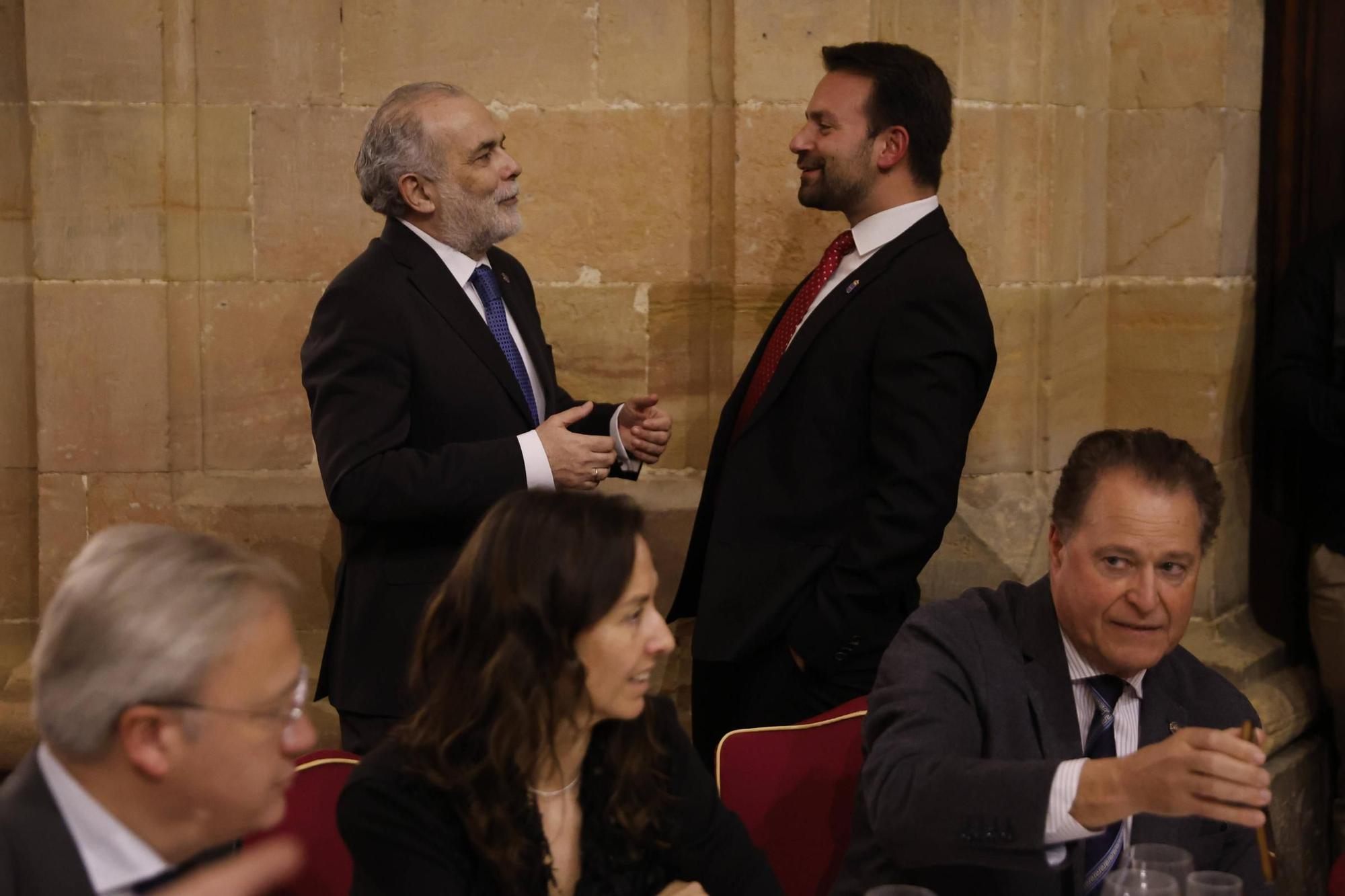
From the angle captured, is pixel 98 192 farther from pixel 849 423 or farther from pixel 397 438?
pixel 849 423

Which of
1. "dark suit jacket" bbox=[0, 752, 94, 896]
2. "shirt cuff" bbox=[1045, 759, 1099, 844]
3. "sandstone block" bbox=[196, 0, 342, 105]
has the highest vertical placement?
"sandstone block" bbox=[196, 0, 342, 105]

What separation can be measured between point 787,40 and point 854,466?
1.16m

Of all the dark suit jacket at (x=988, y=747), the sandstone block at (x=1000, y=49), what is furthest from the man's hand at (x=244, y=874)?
the sandstone block at (x=1000, y=49)

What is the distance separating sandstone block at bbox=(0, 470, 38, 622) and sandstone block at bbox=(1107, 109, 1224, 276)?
9.09ft

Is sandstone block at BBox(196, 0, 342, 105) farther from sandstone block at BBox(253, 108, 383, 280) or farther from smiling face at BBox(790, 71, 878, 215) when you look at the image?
smiling face at BBox(790, 71, 878, 215)

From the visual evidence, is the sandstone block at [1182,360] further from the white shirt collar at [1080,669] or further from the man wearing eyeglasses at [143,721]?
the man wearing eyeglasses at [143,721]

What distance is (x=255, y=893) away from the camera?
1456 mm

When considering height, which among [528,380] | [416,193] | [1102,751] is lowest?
[1102,751]

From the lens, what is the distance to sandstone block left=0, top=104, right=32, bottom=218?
393 cm

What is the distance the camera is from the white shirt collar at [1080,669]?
2285 mm

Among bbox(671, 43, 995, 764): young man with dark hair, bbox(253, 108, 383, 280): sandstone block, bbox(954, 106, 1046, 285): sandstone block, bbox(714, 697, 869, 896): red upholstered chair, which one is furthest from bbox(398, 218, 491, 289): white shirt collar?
bbox(954, 106, 1046, 285): sandstone block

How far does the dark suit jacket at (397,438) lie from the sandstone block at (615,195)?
83cm

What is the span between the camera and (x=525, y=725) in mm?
1961

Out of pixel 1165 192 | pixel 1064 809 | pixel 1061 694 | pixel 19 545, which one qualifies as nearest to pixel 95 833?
pixel 1064 809
